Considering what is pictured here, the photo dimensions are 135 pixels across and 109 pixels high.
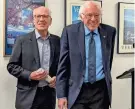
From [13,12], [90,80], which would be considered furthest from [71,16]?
[90,80]

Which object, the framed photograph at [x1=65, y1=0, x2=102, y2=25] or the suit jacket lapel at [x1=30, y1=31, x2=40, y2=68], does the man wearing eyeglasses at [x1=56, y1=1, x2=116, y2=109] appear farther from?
the framed photograph at [x1=65, y1=0, x2=102, y2=25]

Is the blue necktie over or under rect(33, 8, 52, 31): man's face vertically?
under

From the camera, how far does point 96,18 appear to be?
2.27 m

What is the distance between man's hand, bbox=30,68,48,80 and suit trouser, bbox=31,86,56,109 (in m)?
0.12

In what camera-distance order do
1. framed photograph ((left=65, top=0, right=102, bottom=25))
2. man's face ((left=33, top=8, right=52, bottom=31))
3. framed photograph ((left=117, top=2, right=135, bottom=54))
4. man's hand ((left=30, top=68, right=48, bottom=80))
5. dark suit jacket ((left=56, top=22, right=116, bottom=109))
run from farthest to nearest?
framed photograph ((left=117, top=2, right=135, bottom=54)) < framed photograph ((left=65, top=0, right=102, bottom=25)) < man's face ((left=33, top=8, right=52, bottom=31)) < man's hand ((left=30, top=68, right=48, bottom=80)) < dark suit jacket ((left=56, top=22, right=116, bottom=109))

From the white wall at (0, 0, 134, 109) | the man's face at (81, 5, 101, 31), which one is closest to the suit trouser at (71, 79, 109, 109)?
the man's face at (81, 5, 101, 31)

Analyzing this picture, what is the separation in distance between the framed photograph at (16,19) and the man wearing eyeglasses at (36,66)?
40 centimetres

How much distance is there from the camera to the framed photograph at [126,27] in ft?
11.5

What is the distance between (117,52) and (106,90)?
1.34 meters

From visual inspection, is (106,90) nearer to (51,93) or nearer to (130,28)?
(51,93)

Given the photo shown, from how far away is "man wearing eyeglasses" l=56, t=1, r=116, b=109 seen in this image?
7.23ft

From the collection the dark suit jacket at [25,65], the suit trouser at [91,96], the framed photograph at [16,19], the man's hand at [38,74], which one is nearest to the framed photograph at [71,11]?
the framed photograph at [16,19]

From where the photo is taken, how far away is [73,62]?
2.22 meters

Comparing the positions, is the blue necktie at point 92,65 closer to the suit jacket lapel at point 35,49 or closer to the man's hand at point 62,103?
the man's hand at point 62,103
